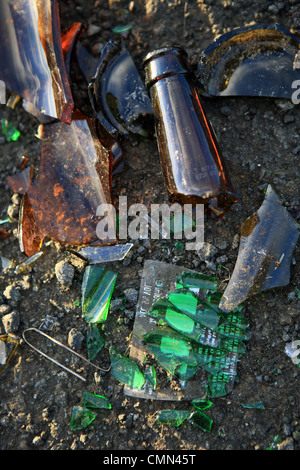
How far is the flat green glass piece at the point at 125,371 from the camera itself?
55.9 inches

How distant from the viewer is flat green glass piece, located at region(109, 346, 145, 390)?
142 cm

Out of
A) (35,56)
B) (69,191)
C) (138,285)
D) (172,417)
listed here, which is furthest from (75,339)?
(35,56)

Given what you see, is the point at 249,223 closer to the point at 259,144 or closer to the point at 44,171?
the point at 259,144

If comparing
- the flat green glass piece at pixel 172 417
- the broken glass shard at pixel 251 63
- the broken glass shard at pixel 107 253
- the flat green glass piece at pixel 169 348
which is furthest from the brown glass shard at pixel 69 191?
the flat green glass piece at pixel 172 417

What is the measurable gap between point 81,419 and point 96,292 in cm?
43

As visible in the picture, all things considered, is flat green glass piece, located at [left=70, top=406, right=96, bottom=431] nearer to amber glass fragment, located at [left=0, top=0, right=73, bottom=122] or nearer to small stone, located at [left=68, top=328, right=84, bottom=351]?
small stone, located at [left=68, top=328, right=84, bottom=351]

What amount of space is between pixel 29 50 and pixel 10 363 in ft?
3.98

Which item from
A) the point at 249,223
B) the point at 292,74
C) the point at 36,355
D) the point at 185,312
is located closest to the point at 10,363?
the point at 36,355

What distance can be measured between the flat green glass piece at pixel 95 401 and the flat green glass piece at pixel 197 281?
1.56ft

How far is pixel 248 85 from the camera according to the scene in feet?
5.15

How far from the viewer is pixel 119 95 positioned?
5.29 ft

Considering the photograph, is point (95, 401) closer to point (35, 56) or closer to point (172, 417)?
point (172, 417)

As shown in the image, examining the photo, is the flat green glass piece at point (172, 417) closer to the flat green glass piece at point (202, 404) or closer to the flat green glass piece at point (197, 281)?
the flat green glass piece at point (202, 404)

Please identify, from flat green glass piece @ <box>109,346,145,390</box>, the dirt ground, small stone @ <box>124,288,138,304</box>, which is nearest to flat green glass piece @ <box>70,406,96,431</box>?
the dirt ground
